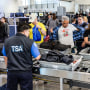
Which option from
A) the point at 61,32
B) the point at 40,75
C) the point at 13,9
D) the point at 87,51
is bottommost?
the point at 40,75

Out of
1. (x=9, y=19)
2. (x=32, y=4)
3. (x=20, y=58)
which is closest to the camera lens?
(x=20, y=58)

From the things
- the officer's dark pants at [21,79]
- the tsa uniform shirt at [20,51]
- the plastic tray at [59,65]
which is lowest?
the officer's dark pants at [21,79]

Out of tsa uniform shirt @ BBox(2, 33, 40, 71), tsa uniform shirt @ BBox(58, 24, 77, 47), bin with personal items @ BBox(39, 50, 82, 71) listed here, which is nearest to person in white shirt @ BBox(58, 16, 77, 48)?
tsa uniform shirt @ BBox(58, 24, 77, 47)

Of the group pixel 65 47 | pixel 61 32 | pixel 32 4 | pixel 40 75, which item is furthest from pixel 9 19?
pixel 32 4

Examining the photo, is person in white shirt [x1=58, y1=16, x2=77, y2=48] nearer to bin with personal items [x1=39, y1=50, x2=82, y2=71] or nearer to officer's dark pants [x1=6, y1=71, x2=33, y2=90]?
bin with personal items [x1=39, y1=50, x2=82, y2=71]

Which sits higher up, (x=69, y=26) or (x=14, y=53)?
(x=69, y=26)

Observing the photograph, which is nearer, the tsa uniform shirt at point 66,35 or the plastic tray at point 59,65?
the plastic tray at point 59,65

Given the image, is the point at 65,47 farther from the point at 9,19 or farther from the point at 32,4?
Answer: the point at 32,4

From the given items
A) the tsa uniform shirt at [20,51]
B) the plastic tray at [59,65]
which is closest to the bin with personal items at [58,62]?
the plastic tray at [59,65]

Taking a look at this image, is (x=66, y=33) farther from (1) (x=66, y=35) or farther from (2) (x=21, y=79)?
(2) (x=21, y=79)

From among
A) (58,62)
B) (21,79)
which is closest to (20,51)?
(21,79)

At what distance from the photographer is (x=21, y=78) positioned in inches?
78.9

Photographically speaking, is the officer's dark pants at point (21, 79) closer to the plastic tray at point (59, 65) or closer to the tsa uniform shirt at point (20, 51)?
the tsa uniform shirt at point (20, 51)

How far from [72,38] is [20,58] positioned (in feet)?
4.93
